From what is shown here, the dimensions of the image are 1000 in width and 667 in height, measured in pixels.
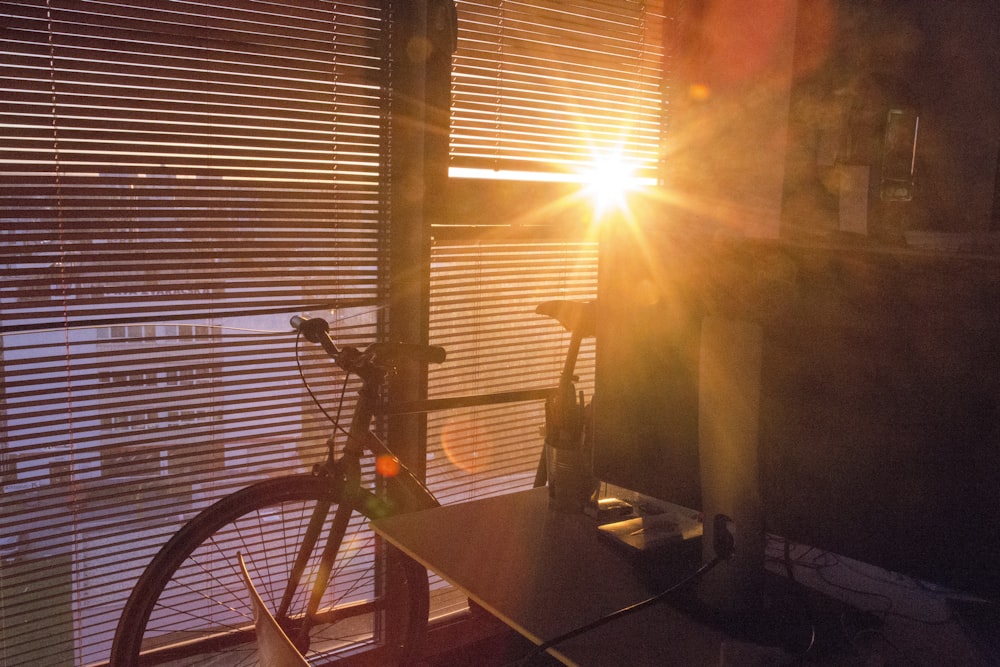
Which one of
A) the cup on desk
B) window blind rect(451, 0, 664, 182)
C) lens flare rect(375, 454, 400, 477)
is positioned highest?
window blind rect(451, 0, 664, 182)

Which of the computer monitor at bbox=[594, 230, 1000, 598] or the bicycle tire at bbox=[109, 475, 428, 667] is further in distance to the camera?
the bicycle tire at bbox=[109, 475, 428, 667]

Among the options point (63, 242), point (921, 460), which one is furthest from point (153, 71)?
point (921, 460)

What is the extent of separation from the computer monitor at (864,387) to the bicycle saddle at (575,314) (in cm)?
68

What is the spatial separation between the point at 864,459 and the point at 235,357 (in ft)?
5.23

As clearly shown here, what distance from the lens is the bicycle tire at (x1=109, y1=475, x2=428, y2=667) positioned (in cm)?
172

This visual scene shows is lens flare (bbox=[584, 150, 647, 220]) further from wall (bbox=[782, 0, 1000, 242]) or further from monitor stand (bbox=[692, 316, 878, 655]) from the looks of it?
monitor stand (bbox=[692, 316, 878, 655])

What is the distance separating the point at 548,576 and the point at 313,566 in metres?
1.20

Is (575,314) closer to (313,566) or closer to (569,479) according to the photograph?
(569,479)

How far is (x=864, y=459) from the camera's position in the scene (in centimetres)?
87

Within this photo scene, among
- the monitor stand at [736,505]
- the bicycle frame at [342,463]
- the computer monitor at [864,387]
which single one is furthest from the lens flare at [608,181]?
the monitor stand at [736,505]

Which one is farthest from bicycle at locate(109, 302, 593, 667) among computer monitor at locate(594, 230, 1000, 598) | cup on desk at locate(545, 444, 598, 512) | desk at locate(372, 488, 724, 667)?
computer monitor at locate(594, 230, 1000, 598)

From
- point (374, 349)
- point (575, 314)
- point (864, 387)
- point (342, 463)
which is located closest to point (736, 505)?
point (864, 387)

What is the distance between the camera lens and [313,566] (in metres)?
2.09

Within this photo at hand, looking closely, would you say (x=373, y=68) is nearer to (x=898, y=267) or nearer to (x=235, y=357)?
(x=235, y=357)
